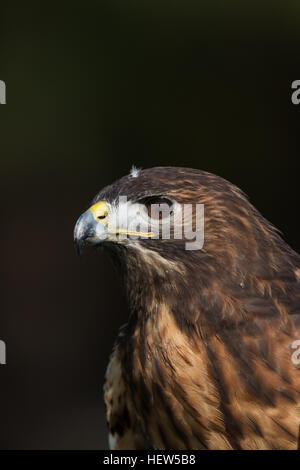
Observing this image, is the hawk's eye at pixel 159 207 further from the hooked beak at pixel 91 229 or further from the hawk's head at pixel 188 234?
the hooked beak at pixel 91 229

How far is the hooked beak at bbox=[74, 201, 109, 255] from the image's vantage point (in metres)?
2.00

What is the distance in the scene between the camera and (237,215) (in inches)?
78.6

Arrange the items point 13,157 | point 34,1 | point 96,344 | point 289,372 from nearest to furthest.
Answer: point 289,372
point 34,1
point 13,157
point 96,344

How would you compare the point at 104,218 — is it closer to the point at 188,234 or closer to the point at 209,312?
the point at 188,234

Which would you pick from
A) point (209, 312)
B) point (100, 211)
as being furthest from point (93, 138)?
point (209, 312)

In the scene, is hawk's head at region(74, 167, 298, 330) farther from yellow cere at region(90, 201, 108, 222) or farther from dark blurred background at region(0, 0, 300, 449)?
dark blurred background at region(0, 0, 300, 449)

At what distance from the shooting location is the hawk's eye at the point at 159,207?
6.46 feet

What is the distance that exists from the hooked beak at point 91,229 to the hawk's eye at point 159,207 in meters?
0.13

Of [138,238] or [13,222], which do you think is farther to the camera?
[13,222]

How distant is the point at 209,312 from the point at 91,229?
391mm

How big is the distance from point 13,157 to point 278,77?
5.79 ft

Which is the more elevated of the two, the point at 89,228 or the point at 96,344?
the point at 89,228

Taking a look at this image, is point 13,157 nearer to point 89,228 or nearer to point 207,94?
point 207,94

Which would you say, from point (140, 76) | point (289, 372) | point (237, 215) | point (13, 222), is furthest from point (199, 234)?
point (13, 222)
